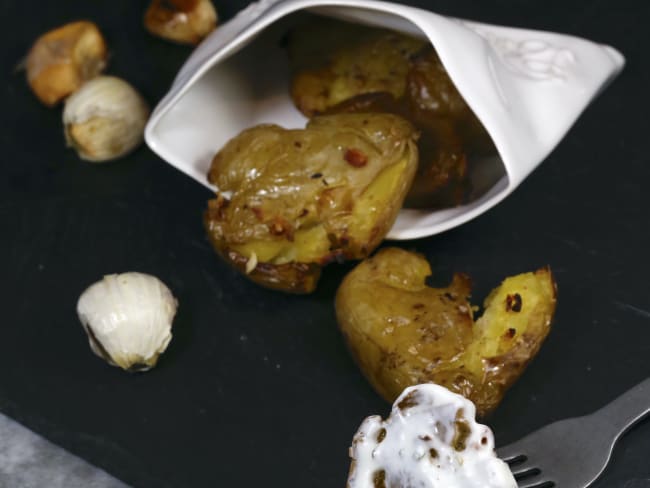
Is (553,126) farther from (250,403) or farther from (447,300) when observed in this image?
(250,403)

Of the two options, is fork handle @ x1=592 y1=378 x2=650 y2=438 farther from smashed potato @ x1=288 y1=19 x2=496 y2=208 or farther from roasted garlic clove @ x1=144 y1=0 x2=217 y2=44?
roasted garlic clove @ x1=144 y1=0 x2=217 y2=44

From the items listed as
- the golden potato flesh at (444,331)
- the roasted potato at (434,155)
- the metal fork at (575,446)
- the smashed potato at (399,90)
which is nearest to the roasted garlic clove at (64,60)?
the smashed potato at (399,90)

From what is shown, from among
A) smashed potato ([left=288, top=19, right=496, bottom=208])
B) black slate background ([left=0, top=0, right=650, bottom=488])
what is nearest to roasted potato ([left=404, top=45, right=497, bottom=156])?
smashed potato ([left=288, top=19, right=496, bottom=208])

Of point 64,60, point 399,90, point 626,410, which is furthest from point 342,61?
point 626,410

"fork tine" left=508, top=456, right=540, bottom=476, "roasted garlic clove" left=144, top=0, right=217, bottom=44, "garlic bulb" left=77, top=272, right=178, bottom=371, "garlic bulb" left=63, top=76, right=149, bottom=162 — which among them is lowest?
"fork tine" left=508, top=456, right=540, bottom=476

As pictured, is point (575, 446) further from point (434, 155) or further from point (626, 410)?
point (434, 155)
